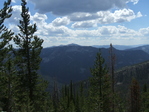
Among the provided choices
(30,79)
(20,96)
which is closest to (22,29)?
(30,79)

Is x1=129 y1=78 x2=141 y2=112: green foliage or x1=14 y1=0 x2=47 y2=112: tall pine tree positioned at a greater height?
x1=14 y1=0 x2=47 y2=112: tall pine tree

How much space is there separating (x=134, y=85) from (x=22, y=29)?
103 feet

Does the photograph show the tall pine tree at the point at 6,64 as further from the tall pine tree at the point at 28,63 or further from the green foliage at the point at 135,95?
the green foliage at the point at 135,95

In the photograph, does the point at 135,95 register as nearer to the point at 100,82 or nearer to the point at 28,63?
the point at 100,82

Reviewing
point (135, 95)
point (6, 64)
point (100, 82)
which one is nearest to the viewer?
point (6, 64)

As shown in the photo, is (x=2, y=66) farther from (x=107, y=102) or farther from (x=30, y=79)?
(x=107, y=102)

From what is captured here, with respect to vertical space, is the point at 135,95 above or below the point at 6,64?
below

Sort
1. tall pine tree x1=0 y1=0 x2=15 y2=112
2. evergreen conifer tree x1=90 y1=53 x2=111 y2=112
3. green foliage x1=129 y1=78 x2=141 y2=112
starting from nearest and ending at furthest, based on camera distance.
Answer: tall pine tree x1=0 y1=0 x2=15 y2=112, evergreen conifer tree x1=90 y1=53 x2=111 y2=112, green foliage x1=129 y1=78 x2=141 y2=112

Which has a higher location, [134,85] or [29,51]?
[29,51]

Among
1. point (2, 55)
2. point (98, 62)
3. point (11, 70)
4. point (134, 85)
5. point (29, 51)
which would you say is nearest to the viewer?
point (2, 55)

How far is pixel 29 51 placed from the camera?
22.7 meters

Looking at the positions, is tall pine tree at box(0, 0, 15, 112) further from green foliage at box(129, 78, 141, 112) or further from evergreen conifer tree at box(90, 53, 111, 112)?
green foliage at box(129, 78, 141, 112)

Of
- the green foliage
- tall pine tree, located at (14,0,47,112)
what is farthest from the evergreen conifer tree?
the green foliage

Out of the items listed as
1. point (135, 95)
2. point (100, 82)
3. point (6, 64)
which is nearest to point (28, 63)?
point (6, 64)
